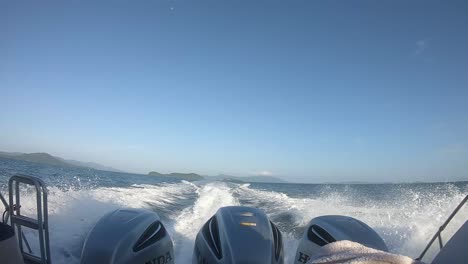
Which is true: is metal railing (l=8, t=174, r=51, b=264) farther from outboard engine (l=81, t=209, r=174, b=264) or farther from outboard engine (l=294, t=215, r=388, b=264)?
outboard engine (l=294, t=215, r=388, b=264)

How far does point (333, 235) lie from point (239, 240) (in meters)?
0.93

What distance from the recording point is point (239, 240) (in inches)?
118

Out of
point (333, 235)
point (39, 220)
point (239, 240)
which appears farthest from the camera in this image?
point (333, 235)

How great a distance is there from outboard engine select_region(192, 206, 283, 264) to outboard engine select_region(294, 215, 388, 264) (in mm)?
344

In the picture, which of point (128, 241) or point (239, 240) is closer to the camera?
point (128, 241)

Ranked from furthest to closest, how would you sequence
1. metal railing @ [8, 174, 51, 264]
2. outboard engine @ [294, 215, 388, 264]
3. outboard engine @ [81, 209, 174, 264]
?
outboard engine @ [294, 215, 388, 264], outboard engine @ [81, 209, 174, 264], metal railing @ [8, 174, 51, 264]

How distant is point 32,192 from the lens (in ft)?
27.1

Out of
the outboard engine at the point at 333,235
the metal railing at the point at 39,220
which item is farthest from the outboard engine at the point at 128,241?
→ the outboard engine at the point at 333,235


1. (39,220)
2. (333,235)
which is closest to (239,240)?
(333,235)

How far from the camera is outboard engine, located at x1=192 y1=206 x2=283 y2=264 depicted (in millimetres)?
2863

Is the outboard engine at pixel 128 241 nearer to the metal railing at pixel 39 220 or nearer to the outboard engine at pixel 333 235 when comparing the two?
the metal railing at pixel 39 220

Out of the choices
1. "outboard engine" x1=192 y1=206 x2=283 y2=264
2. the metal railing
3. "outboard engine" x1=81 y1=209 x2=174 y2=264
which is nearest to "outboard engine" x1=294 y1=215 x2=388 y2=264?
"outboard engine" x1=192 y1=206 x2=283 y2=264

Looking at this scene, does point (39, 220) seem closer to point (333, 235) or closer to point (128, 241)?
point (128, 241)

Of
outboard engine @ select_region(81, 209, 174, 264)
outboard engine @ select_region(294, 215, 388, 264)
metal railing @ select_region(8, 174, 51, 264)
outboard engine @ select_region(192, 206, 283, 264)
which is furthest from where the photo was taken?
outboard engine @ select_region(294, 215, 388, 264)
